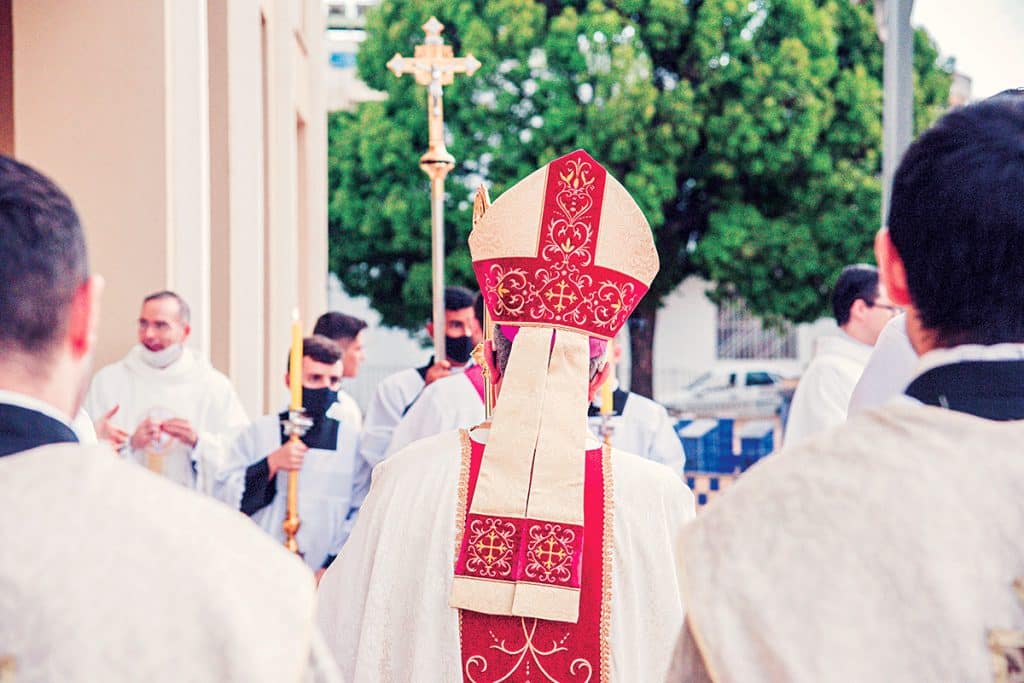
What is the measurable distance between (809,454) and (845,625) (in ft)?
0.73

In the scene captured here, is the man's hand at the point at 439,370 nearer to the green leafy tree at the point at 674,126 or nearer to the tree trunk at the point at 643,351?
the green leafy tree at the point at 674,126

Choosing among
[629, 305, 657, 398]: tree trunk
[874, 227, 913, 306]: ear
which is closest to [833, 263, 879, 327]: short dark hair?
[874, 227, 913, 306]: ear

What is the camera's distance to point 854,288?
20.6 ft

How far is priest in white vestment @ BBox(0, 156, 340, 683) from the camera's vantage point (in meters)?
1.50

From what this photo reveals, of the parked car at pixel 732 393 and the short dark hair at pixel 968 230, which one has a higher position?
the short dark hair at pixel 968 230

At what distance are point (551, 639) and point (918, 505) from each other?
143 cm

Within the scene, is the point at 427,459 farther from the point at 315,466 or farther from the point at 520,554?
the point at 315,466

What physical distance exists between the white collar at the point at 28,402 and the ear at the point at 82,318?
71 mm

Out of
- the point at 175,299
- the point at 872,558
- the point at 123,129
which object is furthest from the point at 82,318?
the point at 123,129

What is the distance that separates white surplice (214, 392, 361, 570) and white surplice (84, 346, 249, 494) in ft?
2.08

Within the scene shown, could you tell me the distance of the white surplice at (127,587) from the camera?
1.49 metres

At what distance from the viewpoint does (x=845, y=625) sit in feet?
5.49

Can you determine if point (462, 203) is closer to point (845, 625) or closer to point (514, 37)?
point (514, 37)

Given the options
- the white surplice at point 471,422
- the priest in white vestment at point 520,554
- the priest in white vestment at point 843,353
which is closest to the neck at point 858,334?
the priest in white vestment at point 843,353
